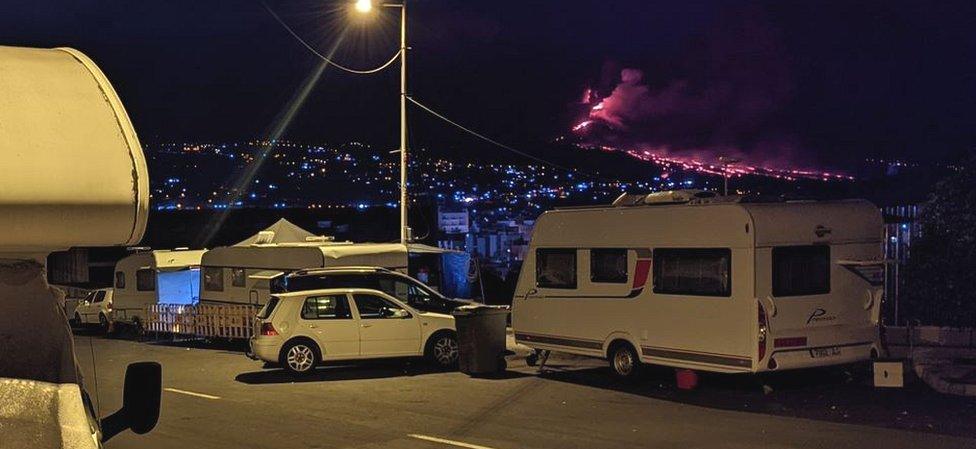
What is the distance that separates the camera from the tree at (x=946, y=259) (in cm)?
1767

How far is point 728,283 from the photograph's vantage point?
1524 cm

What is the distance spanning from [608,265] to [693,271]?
69.6 inches

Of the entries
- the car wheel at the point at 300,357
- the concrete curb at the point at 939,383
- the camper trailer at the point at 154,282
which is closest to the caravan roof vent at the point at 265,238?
the camper trailer at the point at 154,282

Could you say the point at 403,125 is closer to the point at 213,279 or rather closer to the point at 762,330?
the point at 213,279

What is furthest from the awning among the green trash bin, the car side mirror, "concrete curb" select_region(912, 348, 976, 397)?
the car side mirror

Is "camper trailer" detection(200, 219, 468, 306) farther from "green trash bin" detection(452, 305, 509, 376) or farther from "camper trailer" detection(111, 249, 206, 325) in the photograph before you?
"green trash bin" detection(452, 305, 509, 376)

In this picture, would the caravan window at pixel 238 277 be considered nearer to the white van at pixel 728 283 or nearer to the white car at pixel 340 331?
the white car at pixel 340 331

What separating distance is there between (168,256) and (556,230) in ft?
58.1

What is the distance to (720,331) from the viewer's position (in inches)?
602

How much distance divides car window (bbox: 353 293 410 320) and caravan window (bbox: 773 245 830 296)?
22.8 feet

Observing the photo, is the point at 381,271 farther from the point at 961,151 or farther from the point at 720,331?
the point at 961,151

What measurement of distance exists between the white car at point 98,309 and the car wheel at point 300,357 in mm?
15809

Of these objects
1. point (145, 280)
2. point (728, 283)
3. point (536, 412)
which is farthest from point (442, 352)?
point (145, 280)

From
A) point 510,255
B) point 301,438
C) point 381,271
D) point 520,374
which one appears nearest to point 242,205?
point 510,255
